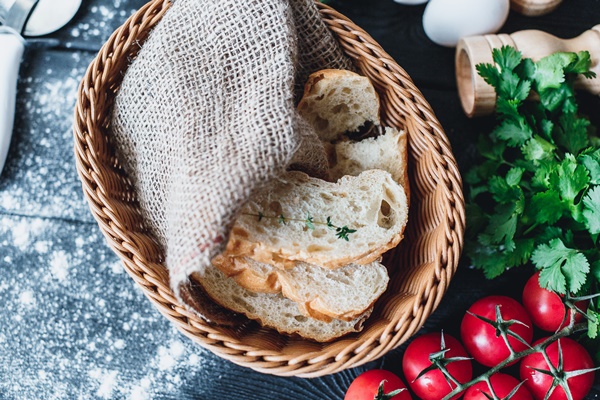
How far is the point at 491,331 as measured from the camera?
114cm

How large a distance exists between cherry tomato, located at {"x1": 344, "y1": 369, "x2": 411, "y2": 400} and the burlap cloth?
0.37m

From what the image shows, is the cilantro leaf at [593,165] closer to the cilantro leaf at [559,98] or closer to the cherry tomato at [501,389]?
the cilantro leaf at [559,98]

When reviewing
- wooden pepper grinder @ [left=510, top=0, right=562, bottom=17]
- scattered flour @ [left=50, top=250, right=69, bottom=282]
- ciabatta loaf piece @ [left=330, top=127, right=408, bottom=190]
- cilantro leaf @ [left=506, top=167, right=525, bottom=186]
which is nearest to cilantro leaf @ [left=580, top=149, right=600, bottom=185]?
cilantro leaf @ [left=506, top=167, right=525, bottom=186]

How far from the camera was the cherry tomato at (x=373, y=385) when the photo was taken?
1.11 m

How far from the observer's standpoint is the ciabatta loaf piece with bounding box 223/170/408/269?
990 millimetres

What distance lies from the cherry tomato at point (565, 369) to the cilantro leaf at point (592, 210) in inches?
10.0

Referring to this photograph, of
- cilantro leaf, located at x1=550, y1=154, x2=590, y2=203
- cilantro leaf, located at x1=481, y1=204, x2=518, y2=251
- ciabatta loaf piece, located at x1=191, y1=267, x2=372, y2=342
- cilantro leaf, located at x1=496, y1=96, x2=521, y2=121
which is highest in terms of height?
cilantro leaf, located at x1=496, y1=96, x2=521, y2=121

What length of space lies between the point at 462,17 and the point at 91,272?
1009mm

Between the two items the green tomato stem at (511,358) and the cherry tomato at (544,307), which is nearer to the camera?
the green tomato stem at (511,358)

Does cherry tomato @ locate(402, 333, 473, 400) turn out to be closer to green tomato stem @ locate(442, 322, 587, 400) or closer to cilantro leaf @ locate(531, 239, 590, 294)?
green tomato stem @ locate(442, 322, 587, 400)

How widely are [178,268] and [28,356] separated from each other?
0.64 meters

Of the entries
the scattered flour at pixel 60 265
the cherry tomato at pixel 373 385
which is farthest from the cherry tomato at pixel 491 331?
the scattered flour at pixel 60 265

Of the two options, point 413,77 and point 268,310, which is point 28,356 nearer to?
point 268,310

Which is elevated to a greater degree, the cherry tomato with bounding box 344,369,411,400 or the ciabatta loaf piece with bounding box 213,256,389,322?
the ciabatta loaf piece with bounding box 213,256,389,322
